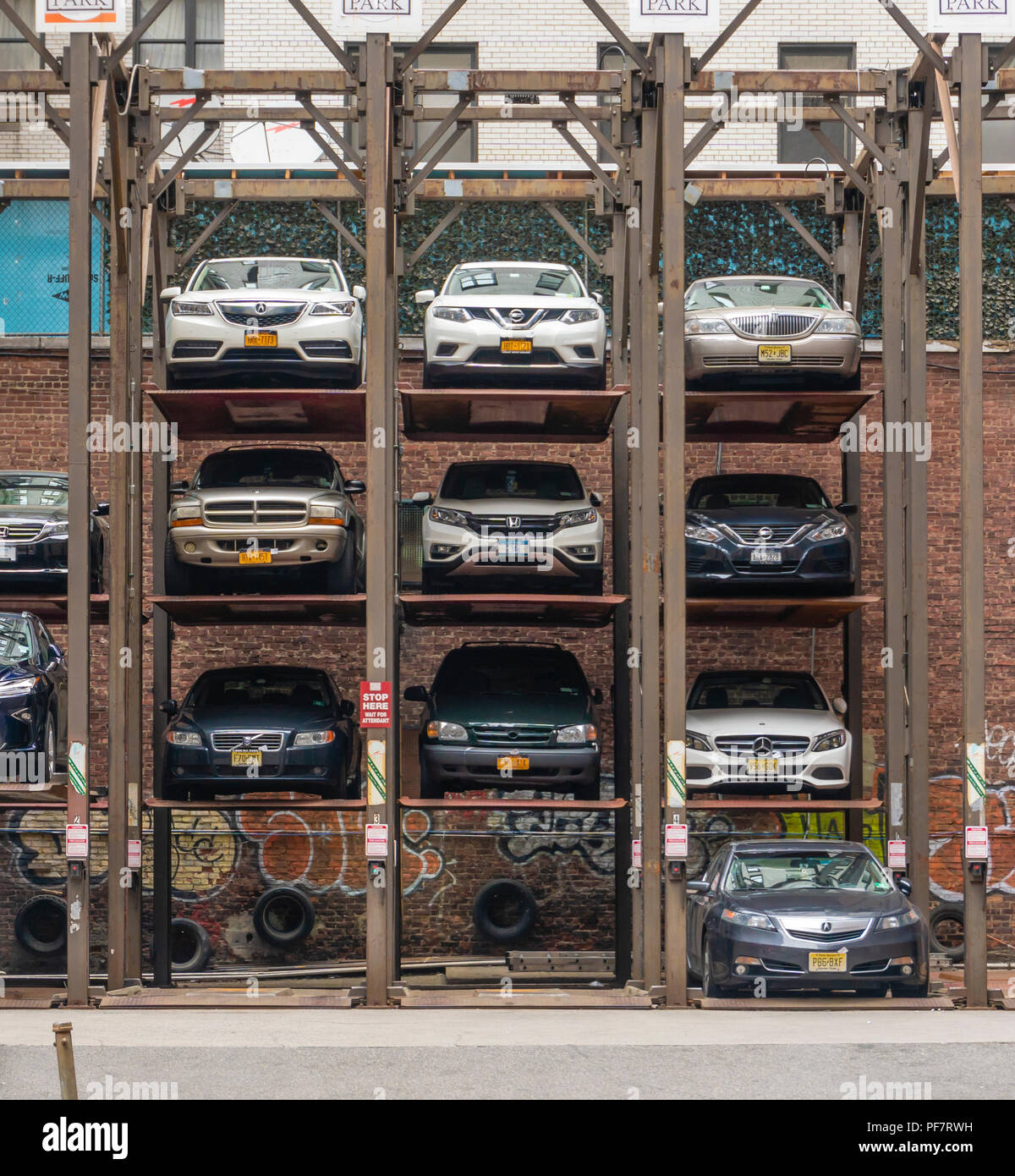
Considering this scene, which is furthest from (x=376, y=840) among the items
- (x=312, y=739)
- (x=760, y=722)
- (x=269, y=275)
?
(x=269, y=275)

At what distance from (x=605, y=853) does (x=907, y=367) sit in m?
7.24

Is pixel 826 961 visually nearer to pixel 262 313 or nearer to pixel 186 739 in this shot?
pixel 186 739

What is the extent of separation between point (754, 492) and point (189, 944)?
8.55m

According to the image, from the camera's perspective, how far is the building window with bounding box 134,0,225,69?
24.7 metres

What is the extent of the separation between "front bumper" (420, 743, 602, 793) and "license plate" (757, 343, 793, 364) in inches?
169

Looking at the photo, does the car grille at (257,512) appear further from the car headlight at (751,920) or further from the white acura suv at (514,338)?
the car headlight at (751,920)

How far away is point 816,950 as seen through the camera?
1300 cm

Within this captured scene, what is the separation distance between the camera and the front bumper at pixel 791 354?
16.5m

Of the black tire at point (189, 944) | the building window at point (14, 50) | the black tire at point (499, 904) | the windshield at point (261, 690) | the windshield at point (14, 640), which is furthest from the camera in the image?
the building window at point (14, 50)

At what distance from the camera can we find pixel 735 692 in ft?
57.4

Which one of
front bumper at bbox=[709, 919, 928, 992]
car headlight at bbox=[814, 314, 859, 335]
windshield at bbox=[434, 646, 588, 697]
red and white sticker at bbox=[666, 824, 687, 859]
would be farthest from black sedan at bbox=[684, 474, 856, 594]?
front bumper at bbox=[709, 919, 928, 992]

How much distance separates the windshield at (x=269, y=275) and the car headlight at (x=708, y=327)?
3618mm

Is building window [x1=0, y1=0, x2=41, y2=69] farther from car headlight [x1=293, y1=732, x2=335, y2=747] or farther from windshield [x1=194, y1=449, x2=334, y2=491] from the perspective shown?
car headlight [x1=293, y1=732, x2=335, y2=747]

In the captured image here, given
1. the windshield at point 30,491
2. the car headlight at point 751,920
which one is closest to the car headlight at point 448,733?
the car headlight at point 751,920
